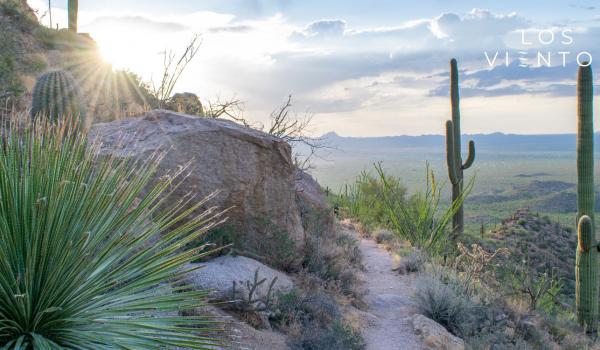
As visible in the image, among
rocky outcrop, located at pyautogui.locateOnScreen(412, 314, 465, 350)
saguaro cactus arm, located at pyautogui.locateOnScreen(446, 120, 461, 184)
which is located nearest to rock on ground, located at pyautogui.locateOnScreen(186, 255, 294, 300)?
rocky outcrop, located at pyautogui.locateOnScreen(412, 314, 465, 350)

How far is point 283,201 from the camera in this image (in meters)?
8.08

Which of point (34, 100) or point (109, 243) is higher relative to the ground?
point (34, 100)

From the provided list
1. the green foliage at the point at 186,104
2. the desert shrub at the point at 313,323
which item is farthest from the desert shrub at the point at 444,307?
the green foliage at the point at 186,104

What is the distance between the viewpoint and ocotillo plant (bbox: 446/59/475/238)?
51.3 feet

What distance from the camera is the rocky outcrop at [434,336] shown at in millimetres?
7074

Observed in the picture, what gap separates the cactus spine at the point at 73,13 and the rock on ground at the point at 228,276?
57.1ft

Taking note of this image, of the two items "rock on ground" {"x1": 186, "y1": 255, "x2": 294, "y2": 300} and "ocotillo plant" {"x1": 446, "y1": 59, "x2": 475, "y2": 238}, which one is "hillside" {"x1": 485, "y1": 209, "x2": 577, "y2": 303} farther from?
"rock on ground" {"x1": 186, "y1": 255, "x2": 294, "y2": 300}

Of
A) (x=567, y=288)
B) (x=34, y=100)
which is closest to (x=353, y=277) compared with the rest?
(x=34, y=100)

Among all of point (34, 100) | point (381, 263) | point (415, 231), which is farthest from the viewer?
point (415, 231)

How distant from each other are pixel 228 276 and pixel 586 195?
8.99 meters

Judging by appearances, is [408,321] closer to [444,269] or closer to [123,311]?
[444,269]

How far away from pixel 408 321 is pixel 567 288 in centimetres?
1480

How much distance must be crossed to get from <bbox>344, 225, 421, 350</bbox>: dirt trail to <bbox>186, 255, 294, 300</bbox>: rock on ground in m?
1.31

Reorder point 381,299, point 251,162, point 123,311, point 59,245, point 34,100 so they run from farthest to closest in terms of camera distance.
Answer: point 381,299 < point 34,100 < point 251,162 < point 123,311 < point 59,245
